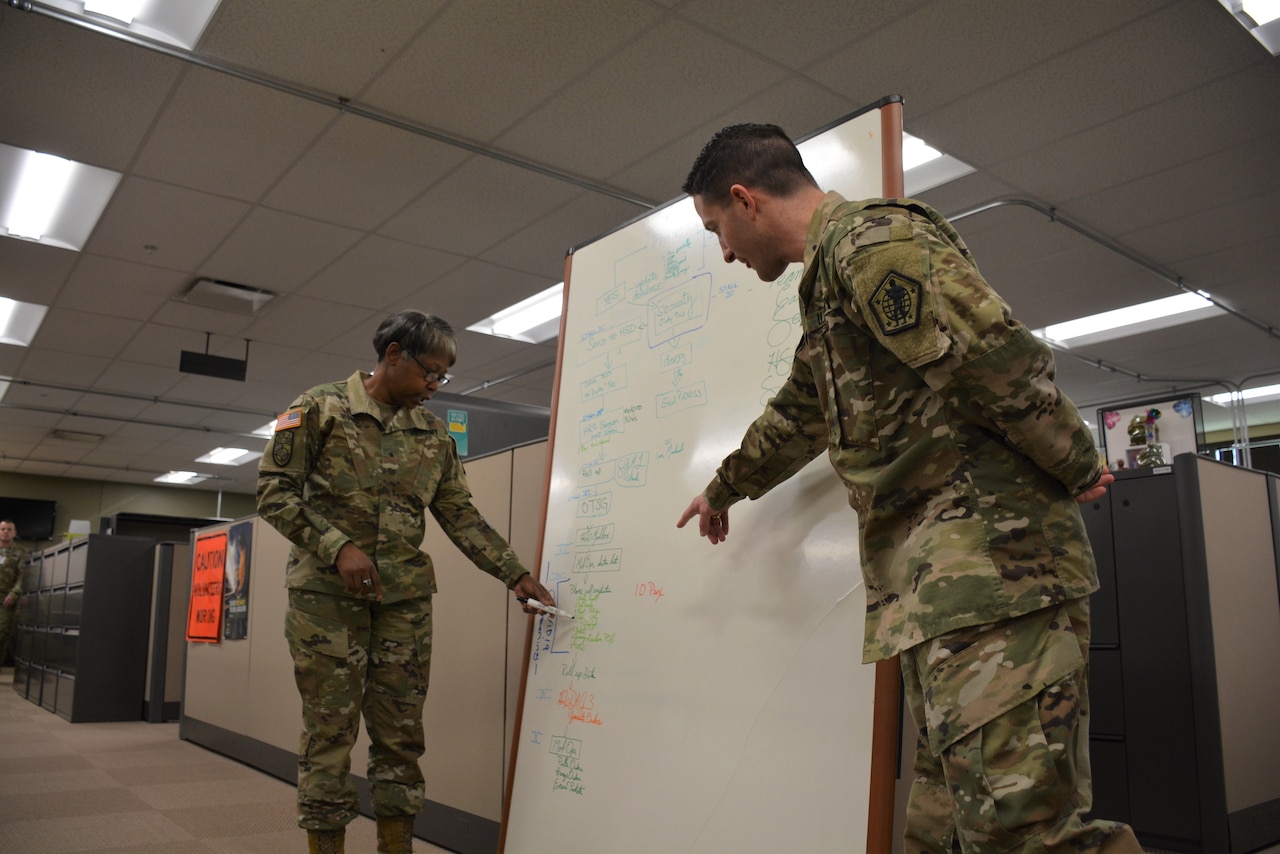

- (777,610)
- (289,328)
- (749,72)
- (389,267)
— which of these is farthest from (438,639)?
(289,328)

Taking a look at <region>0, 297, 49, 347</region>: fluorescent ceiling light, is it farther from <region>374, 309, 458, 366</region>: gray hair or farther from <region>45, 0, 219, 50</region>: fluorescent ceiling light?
<region>374, 309, 458, 366</region>: gray hair

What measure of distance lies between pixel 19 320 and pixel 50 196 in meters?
2.47

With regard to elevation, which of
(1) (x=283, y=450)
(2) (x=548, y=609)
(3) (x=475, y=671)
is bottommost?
(3) (x=475, y=671)

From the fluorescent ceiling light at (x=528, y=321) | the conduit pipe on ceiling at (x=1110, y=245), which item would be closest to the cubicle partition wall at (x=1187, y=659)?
the conduit pipe on ceiling at (x=1110, y=245)

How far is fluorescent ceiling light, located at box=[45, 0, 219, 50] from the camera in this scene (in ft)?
11.1

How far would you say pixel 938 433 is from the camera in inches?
41.7

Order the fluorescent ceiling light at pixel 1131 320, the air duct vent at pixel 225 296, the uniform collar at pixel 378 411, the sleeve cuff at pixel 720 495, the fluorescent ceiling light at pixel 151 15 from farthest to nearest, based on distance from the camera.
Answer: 1. the fluorescent ceiling light at pixel 1131 320
2. the air duct vent at pixel 225 296
3. the fluorescent ceiling light at pixel 151 15
4. the uniform collar at pixel 378 411
5. the sleeve cuff at pixel 720 495

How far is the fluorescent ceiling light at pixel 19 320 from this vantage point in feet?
21.5

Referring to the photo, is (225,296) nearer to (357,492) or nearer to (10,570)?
(357,492)

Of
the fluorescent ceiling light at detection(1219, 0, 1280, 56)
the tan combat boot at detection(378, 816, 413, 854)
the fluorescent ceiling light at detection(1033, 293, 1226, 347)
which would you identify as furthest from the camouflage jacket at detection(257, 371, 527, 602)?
the fluorescent ceiling light at detection(1033, 293, 1226, 347)

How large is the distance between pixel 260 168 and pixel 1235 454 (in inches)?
320

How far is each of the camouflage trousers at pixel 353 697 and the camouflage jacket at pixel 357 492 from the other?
69mm

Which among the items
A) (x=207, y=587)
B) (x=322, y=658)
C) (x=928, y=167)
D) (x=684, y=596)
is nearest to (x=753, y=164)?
(x=684, y=596)

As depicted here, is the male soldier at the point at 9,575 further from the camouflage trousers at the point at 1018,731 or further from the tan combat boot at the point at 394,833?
the camouflage trousers at the point at 1018,731
